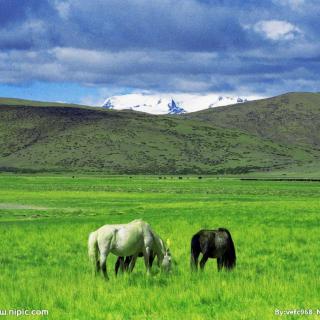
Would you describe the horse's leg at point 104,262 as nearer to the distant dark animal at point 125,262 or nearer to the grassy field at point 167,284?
the grassy field at point 167,284

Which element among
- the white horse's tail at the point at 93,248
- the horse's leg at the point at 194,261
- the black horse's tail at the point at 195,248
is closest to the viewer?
the white horse's tail at the point at 93,248

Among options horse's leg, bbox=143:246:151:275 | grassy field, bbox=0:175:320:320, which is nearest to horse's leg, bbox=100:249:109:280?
grassy field, bbox=0:175:320:320

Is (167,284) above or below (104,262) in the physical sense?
below

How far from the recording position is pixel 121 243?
55.2ft

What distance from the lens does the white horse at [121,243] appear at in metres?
16.8

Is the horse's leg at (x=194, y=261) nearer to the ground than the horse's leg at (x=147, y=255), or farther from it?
nearer to the ground

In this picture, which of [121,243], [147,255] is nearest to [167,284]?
[147,255]

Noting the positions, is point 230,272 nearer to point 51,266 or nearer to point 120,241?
point 120,241

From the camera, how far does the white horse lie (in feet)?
55.0

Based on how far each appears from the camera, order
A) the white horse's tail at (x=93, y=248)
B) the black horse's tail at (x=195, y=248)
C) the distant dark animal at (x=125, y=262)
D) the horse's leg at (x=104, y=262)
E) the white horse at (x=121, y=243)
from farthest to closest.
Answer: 1. the black horse's tail at (x=195, y=248)
2. the distant dark animal at (x=125, y=262)
3. the white horse's tail at (x=93, y=248)
4. the white horse at (x=121, y=243)
5. the horse's leg at (x=104, y=262)

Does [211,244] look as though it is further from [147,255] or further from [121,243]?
[121,243]

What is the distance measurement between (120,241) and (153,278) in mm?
1353

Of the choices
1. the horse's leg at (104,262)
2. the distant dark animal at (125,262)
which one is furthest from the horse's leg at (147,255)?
the horse's leg at (104,262)

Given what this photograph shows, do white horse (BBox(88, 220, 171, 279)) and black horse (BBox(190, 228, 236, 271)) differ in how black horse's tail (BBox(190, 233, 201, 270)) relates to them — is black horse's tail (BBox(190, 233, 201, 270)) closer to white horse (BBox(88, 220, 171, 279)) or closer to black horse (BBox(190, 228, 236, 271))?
black horse (BBox(190, 228, 236, 271))
